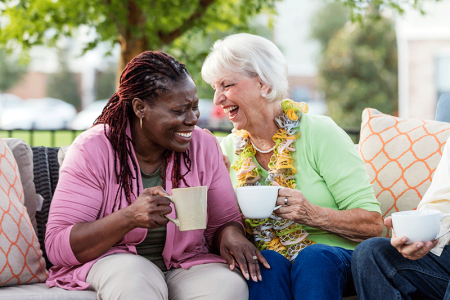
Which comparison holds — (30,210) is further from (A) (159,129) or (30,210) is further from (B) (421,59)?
(B) (421,59)

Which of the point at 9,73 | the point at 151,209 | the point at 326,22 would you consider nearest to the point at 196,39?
the point at 151,209

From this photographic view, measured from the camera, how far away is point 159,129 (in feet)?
6.98

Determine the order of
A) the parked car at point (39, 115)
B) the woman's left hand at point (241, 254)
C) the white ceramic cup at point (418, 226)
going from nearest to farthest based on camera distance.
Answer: the white ceramic cup at point (418, 226) < the woman's left hand at point (241, 254) < the parked car at point (39, 115)

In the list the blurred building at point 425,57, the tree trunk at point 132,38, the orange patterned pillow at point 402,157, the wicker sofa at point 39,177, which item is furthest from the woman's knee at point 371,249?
the blurred building at point 425,57

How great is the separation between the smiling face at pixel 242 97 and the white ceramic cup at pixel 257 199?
62 centimetres

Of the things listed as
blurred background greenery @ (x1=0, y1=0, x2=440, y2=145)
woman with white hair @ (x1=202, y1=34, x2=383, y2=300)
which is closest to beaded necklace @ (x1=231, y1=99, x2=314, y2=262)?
woman with white hair @ (x1=202, y1=34, x2=383, y2=300)

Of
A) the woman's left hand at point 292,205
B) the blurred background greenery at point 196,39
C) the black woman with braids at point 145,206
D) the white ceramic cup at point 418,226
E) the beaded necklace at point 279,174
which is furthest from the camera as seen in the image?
the blurred background greenery at point 196,39

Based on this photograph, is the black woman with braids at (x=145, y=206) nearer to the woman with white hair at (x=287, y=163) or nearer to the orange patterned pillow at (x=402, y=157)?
the woman with white hair at (x=287, y=163)

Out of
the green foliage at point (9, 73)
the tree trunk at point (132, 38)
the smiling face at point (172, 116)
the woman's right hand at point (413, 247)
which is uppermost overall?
the tree trunk at point (132, 38)

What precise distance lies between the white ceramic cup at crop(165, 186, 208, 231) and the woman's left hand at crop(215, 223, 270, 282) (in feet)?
1.01

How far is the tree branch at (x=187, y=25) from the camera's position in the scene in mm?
5398

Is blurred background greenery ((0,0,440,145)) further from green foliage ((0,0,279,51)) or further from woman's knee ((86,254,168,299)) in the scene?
woman's knee ((86,254,168,299))

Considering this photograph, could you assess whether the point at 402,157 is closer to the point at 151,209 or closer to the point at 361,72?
the point at 151,209

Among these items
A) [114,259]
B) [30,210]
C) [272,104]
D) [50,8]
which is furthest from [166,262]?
[50,8]
